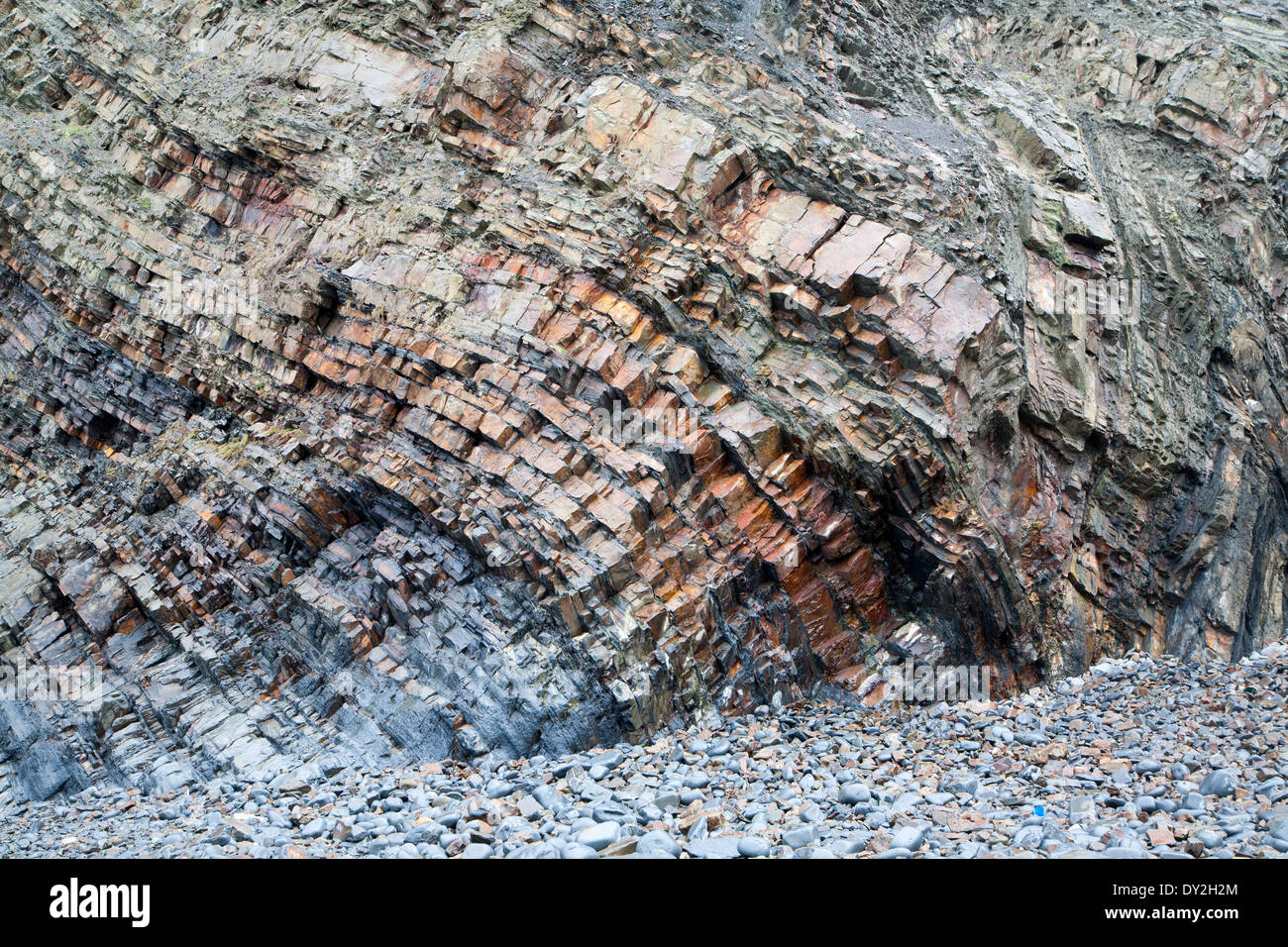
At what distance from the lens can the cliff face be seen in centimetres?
1137

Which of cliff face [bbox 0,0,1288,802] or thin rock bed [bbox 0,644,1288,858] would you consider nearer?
thin rock bed [bbox 0,644,1288,858]

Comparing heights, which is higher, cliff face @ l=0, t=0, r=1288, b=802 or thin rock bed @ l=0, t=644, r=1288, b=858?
cliff face @ l=0, t=0, r=1288, b=802

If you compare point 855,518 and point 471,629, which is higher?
point 855,518

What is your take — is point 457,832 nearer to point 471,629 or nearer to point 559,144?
point 471,629

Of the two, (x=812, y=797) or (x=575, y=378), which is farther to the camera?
(x=575, y=378)

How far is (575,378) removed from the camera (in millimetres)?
11945

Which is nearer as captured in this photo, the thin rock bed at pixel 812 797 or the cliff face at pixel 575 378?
the thin rock bed at pixel 812 797

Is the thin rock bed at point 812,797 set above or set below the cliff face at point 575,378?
below

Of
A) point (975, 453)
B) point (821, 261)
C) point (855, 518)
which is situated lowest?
point (855, 518)

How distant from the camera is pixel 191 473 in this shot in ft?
43.9

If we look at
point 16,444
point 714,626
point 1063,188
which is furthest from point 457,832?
point 1063,188

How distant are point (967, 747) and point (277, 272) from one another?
1122cm

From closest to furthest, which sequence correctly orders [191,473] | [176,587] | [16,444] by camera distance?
[176,587] < [191,473] < [16,444]

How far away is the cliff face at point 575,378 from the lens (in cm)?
1137
